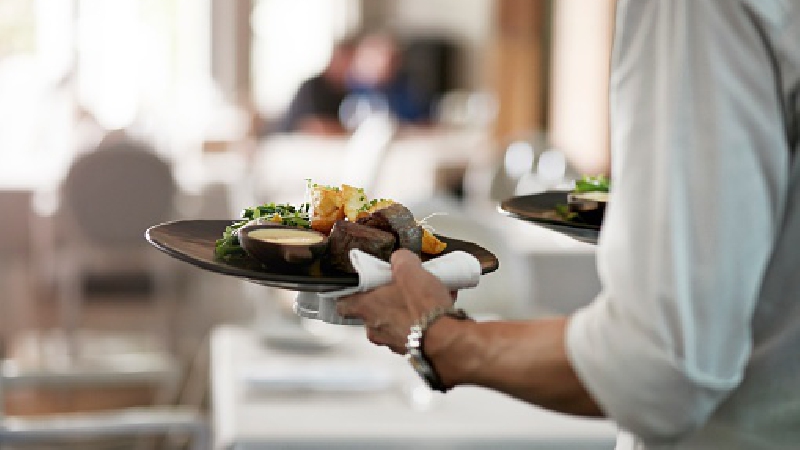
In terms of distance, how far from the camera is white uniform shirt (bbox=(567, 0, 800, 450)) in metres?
0.78

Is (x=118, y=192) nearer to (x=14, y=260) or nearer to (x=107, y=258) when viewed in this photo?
(x=107, y=258)

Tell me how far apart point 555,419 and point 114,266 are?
11.5 ft

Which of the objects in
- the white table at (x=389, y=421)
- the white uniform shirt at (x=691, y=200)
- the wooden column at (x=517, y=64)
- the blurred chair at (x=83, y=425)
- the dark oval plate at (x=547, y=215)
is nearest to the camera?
the white uniform shirt at (x=691, y=200)

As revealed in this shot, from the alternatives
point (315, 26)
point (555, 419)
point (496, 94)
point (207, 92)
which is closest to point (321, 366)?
point (555, 419)

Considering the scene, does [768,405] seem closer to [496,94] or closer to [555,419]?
[555,419]

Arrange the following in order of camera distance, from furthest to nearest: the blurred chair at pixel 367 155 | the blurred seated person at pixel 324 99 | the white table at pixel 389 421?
the blurred seated person at pixel 324 99
the blurred chair at pixel 367 155
the white table at pixel 389 421

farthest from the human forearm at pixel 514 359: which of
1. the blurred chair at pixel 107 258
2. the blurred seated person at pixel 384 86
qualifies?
the blurred seated person at pixel 384 86

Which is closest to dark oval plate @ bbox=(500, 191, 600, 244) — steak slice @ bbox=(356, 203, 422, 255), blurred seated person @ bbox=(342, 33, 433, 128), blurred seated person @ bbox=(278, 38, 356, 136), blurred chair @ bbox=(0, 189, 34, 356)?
steak slice @ bbox=(356, 203, 422, 255)

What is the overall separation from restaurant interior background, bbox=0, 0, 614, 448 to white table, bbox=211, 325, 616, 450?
1.11 ft

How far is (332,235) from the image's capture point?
1044 mm

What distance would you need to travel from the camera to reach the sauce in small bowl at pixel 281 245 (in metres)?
1.02

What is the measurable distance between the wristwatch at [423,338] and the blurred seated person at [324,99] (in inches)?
363

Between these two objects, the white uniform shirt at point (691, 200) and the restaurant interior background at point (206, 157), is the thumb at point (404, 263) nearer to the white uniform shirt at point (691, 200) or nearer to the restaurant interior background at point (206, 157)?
the white uniform shirt at point (691, 200)

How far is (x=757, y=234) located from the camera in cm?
79
